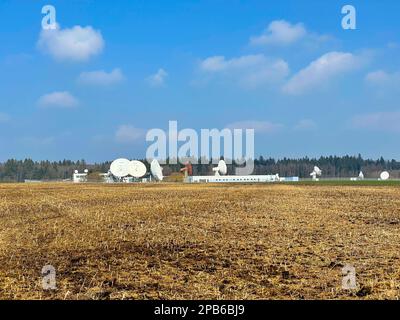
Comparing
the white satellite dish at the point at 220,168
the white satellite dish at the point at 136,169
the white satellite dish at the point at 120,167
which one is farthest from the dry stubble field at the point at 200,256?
A: the white satellite dish at the point at 220,168

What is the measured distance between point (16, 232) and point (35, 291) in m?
11.5

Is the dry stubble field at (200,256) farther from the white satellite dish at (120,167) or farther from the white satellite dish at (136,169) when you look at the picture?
the white satellite dish at (136,169)

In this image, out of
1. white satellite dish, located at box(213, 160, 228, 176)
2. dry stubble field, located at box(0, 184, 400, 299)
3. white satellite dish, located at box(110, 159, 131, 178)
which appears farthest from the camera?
white satellite dish, located at box(213, 160, 228, 176)

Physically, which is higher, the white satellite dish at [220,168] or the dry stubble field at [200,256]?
the white satellite dish at [220,168]

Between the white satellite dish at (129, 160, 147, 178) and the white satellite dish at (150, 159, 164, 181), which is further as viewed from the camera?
the white satellite dish at (129, 160, 147, 178)

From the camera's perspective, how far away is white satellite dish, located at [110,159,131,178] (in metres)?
134

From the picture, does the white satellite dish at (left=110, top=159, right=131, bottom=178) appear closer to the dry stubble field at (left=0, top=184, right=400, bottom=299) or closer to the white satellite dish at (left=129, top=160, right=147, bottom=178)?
the white satellite dish at (left=129, top=160, right=147, bottom=178)

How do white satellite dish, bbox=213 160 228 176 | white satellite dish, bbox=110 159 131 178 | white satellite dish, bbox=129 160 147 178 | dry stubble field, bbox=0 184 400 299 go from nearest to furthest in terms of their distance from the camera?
1. dry stubble field, bbox=0 184 400 299
2. white satellite dish, bbox=110 159 131 178
3. white satellite dish, bbox=129 160 147 178
4. white satellite dish, bbox=213 160 228 176

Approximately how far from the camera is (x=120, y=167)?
13425cm

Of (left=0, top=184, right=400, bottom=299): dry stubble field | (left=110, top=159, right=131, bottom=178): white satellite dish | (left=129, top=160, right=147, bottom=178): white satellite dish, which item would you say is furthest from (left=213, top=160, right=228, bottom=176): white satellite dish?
(left=0, top=184, right=400, bottom=299): dry stubble field

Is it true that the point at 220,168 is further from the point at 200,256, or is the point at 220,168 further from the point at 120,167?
the point at 200,256

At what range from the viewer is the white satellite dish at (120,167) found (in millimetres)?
133875

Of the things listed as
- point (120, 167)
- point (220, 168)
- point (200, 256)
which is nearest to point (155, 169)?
point (120, 167)
